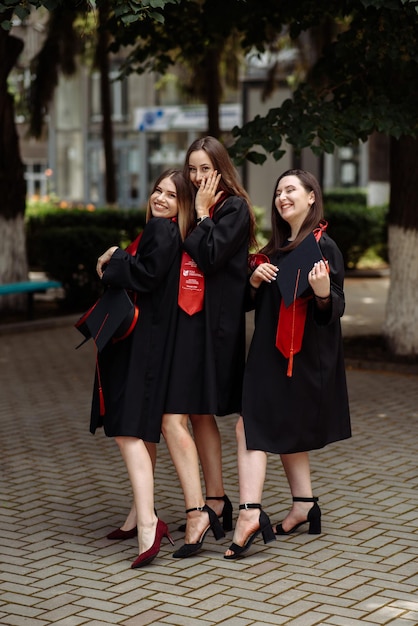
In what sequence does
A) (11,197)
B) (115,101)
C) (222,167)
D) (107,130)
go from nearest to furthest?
(222,167), (11,197), (107,130), (115,101)

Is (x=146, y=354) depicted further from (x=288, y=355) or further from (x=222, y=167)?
(x=222, y=167)

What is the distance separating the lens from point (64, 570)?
17.4 feet

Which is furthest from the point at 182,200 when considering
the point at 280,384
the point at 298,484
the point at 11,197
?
the point at 11,197

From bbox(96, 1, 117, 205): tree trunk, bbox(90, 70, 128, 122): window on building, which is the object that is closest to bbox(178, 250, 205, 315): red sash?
bbox(96, 1, 117, 205): tree trunk

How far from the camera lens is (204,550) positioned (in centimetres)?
555

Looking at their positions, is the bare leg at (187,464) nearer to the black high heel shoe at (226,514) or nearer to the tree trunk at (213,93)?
the black high heel shoe at (226,514)

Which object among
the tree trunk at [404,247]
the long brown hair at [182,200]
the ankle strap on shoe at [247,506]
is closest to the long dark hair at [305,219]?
the long brown hair at [182,200]

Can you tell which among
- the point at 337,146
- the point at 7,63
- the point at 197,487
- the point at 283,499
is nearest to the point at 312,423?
the point at 197,487

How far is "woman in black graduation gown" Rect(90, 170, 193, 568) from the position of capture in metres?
5.32

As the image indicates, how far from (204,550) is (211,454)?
495 millimetres

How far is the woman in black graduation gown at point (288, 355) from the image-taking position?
5.39 metres

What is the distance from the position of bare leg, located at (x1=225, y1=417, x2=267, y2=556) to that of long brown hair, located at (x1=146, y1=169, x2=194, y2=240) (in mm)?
937

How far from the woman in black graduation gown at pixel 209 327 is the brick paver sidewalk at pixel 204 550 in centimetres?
39

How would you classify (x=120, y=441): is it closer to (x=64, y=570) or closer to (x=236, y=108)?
(x=64, y=570)
